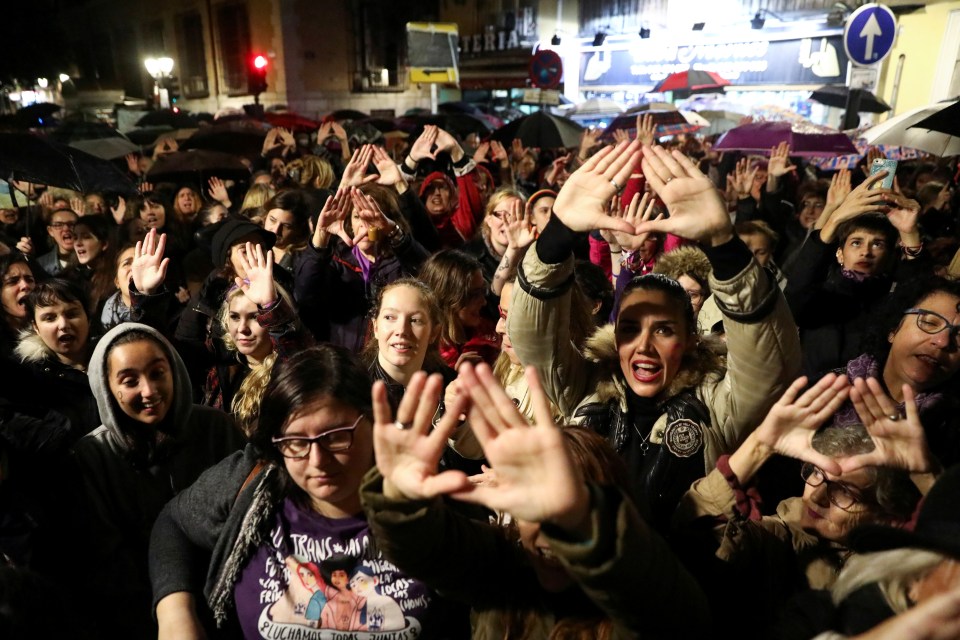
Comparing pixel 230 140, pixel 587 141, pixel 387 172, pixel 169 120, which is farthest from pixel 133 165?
pixel 587 141

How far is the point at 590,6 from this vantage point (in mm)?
21969

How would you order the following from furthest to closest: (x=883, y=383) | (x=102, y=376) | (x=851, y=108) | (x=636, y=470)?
(x=851, y=108) → (x=883, y=383) → (x=102, y=376) → (x=636, y=470)

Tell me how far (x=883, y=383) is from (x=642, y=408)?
1.31 m

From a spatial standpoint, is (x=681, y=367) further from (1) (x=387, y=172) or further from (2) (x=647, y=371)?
(1) (x=387, y=172)

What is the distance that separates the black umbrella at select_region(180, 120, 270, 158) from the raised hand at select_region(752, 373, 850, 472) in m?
9.92

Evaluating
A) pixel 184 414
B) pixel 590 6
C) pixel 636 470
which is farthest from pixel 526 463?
pixel 590 6

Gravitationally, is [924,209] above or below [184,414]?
above

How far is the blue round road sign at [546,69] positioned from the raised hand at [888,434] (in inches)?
558

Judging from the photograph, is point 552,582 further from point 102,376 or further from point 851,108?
point 851,108

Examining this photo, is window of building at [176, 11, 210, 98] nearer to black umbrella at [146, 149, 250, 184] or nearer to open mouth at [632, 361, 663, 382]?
black umbrella at [146, 149, 250, 184]

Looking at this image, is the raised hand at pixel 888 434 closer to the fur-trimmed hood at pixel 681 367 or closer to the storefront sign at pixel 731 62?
the fur-trimmed hood at pixel 681 367

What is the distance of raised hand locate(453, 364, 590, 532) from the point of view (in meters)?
1.20

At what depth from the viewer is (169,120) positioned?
1543 cm

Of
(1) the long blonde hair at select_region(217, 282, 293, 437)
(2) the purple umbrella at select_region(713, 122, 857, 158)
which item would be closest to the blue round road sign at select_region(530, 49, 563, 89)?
(2) the purple umbrella at select_region(713, 122, 857, 158)
